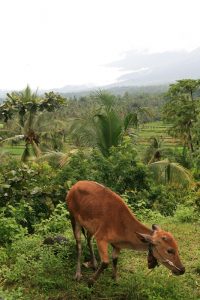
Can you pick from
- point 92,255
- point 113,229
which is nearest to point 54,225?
point 92,255

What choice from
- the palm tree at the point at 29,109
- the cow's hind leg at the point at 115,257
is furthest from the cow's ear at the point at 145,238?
the palm tree at the point at 29,109

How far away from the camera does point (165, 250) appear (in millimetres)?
4172

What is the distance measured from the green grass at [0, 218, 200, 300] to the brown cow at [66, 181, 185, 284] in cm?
21

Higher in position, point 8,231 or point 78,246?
point 78,246

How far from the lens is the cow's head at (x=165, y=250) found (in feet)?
13.6

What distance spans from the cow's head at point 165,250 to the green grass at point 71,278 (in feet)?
2.07

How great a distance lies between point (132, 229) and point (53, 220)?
338 cm

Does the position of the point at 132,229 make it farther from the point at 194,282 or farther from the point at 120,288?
the point at 194,282

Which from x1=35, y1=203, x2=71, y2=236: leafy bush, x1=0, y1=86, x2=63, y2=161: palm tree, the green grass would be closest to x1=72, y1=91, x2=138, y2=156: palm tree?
x1=35, y1=203, x2=71, y2=236: leafy bush

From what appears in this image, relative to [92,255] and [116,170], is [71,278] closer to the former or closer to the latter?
[92,255]

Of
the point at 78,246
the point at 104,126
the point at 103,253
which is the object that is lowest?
the point at 78,246

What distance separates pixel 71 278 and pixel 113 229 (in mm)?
1033

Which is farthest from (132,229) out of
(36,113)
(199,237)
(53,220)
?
(36,113)

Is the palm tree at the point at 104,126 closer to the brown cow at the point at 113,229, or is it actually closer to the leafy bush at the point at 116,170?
the leafy bush at the point at 116,170
